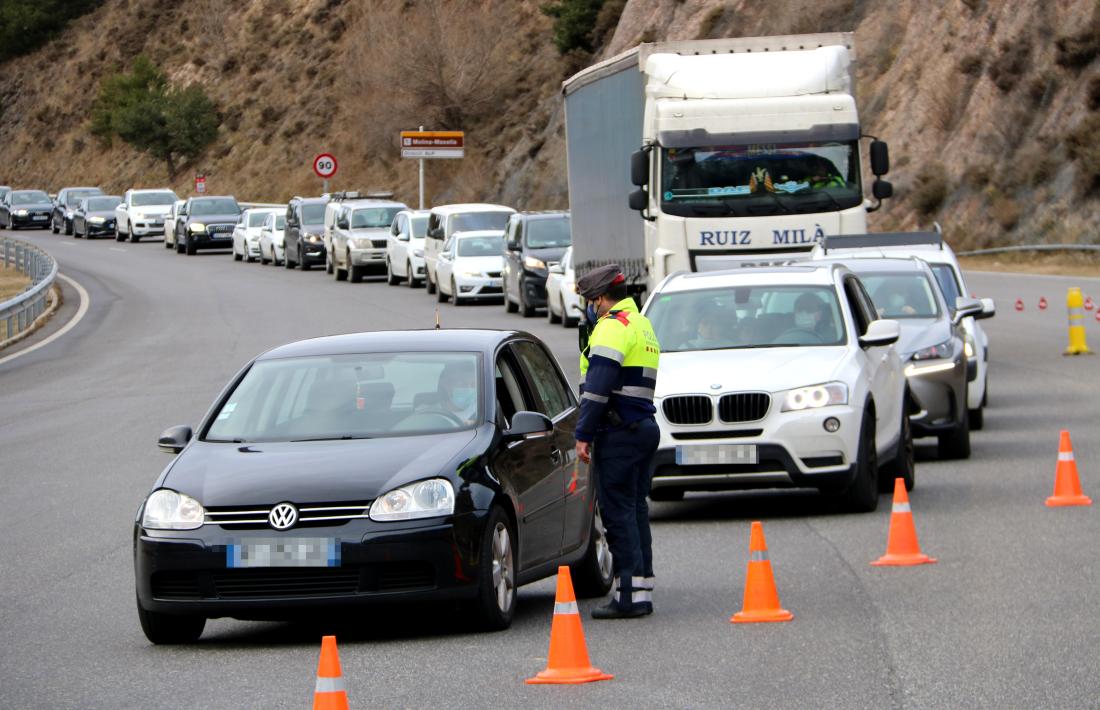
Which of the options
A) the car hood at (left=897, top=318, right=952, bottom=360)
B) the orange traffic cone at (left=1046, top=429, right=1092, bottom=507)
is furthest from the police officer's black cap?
the car hood at (left=897, top=318, right=952, bottom=360)

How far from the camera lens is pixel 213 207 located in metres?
62.8

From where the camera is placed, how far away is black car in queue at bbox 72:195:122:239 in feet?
241

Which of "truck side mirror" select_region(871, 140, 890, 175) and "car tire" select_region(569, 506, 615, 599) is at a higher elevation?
"truck side mirror" select_region(871, 140, 890, 175)

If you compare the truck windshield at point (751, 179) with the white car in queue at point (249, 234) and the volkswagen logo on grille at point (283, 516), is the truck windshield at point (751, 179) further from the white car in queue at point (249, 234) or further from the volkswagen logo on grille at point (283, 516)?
the white car in queue at point (249, 234)

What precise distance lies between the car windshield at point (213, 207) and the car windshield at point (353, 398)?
175 ft

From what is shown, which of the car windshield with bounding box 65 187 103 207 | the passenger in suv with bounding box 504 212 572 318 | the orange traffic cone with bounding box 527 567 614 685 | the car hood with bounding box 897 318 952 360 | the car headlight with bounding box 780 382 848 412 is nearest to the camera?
the orange traffic cone with bounding box 527 567 614 685

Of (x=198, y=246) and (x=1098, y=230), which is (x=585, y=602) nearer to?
(x=1098, y=230)

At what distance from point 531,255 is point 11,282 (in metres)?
18.9

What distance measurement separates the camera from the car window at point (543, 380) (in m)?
10.3

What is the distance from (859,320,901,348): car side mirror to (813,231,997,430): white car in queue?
4.30 metres

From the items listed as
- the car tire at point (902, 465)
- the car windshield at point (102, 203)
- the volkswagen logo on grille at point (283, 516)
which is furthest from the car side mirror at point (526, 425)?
the car windshield at point (102, 203)

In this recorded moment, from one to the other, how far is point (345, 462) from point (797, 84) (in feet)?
45.0

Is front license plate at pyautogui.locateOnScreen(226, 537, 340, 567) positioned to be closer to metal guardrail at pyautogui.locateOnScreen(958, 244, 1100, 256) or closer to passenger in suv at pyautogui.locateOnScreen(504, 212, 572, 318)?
passenger in suv at pyautogui.locateOnScreen(504, 212, 572, 318)

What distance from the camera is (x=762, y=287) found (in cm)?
1437
